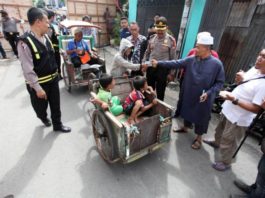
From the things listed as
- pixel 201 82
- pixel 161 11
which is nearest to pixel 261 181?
pixel 201 82

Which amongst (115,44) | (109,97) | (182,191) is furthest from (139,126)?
(115,44)

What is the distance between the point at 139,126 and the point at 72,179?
1224 millimetres

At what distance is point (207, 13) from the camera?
498cm

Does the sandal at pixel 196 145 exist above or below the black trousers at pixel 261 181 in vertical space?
below

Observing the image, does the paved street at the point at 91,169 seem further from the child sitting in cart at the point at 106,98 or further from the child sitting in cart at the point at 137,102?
the child sitting in cart at the point at 106,98

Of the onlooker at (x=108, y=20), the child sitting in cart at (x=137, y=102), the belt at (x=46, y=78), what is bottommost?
the child sitting in cart at (x=137, y=102)

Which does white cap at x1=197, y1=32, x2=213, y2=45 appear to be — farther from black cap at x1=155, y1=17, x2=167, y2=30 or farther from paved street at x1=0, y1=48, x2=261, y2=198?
paved street at x1=0, y1=48, x2=261, y2=198

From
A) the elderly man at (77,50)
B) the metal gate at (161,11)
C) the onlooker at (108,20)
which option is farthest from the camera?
the onlooker at (108,20)

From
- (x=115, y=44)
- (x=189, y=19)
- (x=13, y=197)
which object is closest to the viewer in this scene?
(x=13, y=197)

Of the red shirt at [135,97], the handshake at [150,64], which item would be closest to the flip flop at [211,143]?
the red shirt at [135,97]

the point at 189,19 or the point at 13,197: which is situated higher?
the point at 189,19

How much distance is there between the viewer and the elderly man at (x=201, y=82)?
2480 mm

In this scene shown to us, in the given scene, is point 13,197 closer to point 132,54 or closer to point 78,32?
point 132,54

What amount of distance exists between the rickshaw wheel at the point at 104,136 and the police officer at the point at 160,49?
1687 millimetres
